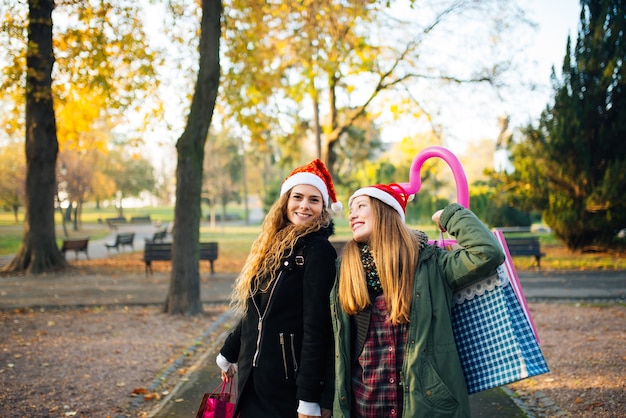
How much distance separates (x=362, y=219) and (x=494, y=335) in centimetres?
83

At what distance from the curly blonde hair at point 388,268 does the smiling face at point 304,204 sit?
1.28 ft

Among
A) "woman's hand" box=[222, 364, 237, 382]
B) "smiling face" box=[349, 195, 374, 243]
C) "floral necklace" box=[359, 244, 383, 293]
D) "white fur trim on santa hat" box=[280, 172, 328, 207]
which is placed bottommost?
"woman's hand" box=[222, 364, 237, 382]

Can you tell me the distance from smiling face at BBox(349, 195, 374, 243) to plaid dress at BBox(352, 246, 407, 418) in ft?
0.85

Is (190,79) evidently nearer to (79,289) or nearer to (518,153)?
(79,289)

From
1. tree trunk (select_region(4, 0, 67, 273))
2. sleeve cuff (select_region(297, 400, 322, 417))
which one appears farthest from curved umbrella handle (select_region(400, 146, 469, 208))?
tree trunk (select_region(4, 0, 67, 273))

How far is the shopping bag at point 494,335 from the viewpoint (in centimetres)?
236

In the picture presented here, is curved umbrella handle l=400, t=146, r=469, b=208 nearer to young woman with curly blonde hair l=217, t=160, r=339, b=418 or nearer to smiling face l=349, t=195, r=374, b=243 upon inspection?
smiling face l=349, t=195, r=374, b=243

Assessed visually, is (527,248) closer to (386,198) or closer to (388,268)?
(386,198)

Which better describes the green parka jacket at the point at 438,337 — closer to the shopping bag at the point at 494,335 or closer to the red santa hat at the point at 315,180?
the shopping bag at the point at 494,335

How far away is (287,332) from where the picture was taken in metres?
2.68

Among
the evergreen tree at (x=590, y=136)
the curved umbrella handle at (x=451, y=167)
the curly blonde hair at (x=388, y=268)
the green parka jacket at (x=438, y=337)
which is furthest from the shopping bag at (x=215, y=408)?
the evergreen tree at (x=590, y=136)

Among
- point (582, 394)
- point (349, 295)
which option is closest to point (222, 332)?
point (582, 394)

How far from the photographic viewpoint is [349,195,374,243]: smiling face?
2621 millimetres

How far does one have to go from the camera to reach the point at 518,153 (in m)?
20.6
